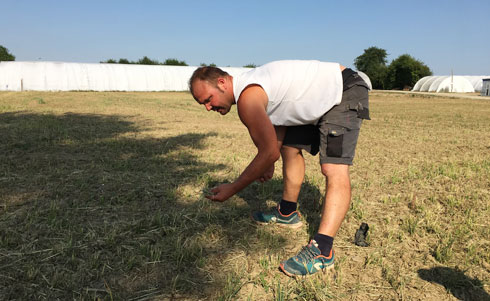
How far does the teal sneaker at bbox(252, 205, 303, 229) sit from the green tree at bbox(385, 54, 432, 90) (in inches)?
2269

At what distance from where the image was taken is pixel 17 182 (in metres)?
3.85

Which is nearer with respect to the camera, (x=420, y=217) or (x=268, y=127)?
(x=268, y=127)

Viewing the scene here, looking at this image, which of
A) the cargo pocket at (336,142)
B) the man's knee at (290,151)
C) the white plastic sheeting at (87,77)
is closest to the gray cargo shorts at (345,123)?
the cargo pocket at (336,142)

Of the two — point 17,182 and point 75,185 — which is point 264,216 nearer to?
point 75,185

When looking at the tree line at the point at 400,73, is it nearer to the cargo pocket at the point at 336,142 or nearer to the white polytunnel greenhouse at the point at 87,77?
the white polytunnel greenhouse at the point at 87,77

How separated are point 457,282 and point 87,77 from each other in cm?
3289

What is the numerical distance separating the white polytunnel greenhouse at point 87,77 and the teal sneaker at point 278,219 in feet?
81.2

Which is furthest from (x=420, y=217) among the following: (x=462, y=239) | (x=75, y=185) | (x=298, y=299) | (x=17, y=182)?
(x=17, y=182)

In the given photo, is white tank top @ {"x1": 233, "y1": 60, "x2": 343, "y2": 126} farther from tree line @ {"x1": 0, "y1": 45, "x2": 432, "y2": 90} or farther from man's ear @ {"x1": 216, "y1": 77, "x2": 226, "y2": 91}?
tree line @ {"x1": 0, "y1": 45, "x2": 432, "y2": 90}

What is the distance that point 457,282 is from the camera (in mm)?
2180

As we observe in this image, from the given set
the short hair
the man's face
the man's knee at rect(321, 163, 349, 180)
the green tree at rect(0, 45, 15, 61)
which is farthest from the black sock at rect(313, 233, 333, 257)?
the green tree at rect(0, 45, 15, 61)

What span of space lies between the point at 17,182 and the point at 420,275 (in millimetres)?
3974

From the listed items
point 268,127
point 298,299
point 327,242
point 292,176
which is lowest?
point 298,299

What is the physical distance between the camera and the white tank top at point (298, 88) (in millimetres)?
2227
